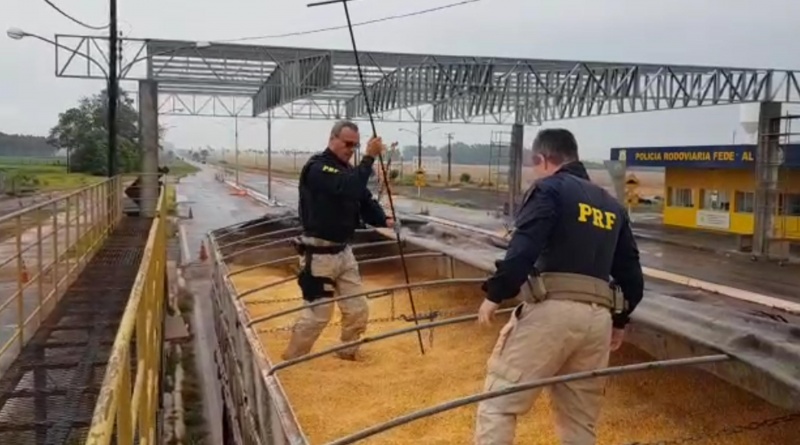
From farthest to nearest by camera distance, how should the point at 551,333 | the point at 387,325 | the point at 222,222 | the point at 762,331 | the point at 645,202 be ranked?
the point at 645,202 < the point at 222,222 < the point at 387,325 < the point at 762,331 < the point at 551,333

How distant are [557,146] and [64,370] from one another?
2.97 meters

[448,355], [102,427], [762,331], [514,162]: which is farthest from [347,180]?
[514,162]

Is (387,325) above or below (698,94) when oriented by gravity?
below

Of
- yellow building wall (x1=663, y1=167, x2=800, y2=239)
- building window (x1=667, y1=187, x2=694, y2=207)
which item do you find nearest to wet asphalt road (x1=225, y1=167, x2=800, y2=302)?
yellow building wall (x1=663, y1=167, x2=800, y2=239)

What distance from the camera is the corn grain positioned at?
4676mm

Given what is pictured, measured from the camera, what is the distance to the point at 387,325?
7.69m

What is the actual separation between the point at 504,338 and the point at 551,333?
0.72 feet

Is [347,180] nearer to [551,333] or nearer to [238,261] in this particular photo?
[551,333]

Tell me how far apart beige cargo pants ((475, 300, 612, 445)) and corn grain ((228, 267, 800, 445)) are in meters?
1.23

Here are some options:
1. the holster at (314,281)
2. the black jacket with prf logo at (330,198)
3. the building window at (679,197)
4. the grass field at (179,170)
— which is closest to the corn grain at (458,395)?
the holster at (314,281)

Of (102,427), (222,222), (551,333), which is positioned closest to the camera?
(102,427)

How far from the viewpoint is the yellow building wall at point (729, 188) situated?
984 inches

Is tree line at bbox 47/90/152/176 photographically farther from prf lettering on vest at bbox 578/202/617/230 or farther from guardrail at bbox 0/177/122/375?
prf lettering on vest at bbox 578/202/617/230

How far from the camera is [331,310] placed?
225 inches
